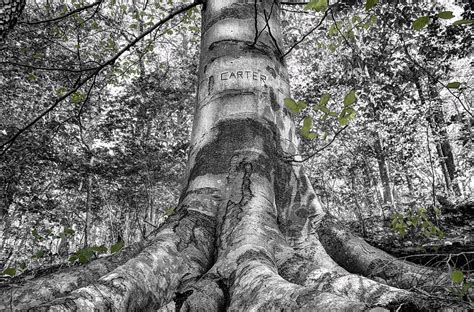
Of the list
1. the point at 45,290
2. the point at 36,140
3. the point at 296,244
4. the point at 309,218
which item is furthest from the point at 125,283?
the point at 36,140

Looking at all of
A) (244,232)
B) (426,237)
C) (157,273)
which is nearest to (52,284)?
(157,273)

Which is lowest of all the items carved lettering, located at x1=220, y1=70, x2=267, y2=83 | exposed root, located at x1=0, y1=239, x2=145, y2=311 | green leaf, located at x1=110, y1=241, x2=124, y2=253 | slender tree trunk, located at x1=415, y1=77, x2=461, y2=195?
exposed root, located at x1=0, y1=239, x2=145, y2=311

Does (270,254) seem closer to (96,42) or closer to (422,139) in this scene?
(96,42)

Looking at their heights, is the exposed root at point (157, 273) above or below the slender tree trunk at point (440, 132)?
below

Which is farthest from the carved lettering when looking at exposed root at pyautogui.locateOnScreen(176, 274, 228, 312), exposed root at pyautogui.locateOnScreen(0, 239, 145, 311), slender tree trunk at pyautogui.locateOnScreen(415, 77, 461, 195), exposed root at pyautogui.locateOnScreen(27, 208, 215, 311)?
slender tree trunk at pyautogui.locateOnScreen(415, 77, 461, 195)

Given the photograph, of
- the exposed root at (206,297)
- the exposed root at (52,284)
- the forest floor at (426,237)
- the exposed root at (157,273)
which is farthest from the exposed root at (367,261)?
the exposed root at (52,284)

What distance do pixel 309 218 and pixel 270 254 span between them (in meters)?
0.62

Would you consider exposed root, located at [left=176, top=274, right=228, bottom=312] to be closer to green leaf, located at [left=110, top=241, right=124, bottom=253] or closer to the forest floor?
green leaf, located at [left=110, top=241, right=124, bottom=253]

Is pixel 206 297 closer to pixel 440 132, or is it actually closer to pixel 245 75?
pixel 245 75

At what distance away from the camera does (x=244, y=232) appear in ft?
5.34

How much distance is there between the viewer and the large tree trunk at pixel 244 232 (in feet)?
3.74

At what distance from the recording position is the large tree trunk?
44.9 inches

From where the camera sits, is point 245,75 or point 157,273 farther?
point 245,75

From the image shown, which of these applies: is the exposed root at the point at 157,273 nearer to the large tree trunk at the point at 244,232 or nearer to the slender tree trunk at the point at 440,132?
the large tree trunk at the point at 244,232
